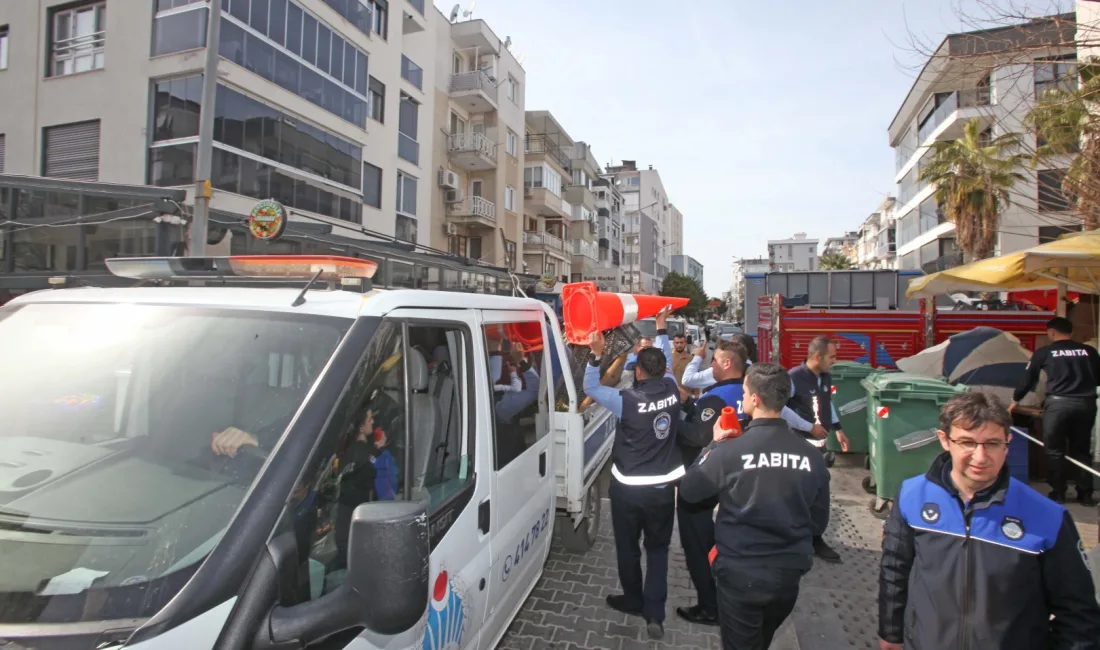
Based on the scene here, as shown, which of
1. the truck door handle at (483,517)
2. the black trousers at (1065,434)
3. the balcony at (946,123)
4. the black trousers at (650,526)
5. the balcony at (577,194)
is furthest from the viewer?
the balcony at (577,194)

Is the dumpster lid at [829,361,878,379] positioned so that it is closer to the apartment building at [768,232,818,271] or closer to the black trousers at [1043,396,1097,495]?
the black trousers at [1043,396,1097,495]

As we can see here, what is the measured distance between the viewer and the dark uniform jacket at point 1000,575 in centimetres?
200

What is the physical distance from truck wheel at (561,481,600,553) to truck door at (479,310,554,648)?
111 centimetres

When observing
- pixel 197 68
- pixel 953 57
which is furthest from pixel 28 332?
pixel 197 68

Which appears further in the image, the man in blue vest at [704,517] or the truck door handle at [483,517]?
the man in blue vest at [704,517]

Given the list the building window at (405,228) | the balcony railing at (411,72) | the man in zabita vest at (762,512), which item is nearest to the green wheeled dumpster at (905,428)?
the man in zabita vest at (762,512)

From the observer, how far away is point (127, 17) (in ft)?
47.8

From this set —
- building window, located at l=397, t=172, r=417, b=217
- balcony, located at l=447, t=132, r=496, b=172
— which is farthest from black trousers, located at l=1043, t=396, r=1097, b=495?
balcony, located at l=447, t=132, r=496, b=172

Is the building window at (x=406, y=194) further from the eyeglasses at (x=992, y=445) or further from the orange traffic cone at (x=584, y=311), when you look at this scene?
the eyeglasses at (x=992, y=445)

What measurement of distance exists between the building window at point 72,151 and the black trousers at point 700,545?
658 inches

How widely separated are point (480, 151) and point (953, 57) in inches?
927

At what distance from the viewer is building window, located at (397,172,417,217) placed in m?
22.8

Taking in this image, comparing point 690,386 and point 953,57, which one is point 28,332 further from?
point 953,57

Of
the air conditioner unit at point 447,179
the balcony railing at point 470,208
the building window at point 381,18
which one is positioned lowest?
the balcony railing at point 470,208
